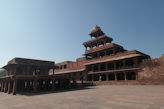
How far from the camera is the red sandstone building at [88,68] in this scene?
21694mm

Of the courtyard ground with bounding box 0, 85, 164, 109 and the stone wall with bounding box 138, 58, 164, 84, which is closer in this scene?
the courtyard ground with bounding box 0, 85, 164, 109

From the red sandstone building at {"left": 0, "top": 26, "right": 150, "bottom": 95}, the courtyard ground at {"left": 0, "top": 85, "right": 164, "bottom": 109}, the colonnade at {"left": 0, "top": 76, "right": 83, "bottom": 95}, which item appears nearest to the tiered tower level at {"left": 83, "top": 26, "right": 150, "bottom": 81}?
the red sandstone building at {"left": 0, "top": 26, "right": 150, "bottom": 95}

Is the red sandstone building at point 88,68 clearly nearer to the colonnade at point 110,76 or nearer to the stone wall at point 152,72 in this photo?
the colonnade at point 110,76

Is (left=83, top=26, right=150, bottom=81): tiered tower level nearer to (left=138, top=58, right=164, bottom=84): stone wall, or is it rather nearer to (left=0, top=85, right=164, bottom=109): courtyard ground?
(left=138, top=58, right=164, bottom=84): stone wall

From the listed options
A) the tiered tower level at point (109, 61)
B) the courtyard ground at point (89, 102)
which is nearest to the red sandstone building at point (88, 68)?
the tiered tower level at point (109, 61)

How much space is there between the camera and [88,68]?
1502 inches

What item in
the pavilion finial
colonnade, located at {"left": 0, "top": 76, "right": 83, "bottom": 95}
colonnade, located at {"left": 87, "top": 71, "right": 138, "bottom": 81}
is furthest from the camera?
the pavilion finial

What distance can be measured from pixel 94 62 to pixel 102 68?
4237 millimetres

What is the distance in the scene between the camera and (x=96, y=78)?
124ft

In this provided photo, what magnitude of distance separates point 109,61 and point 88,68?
8618 mm

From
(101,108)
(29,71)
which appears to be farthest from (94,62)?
(101,108)

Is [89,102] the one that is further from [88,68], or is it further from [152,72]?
[88,68]

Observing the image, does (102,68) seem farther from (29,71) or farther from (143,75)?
(29,71)

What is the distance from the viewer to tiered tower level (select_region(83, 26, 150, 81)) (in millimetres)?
28375
